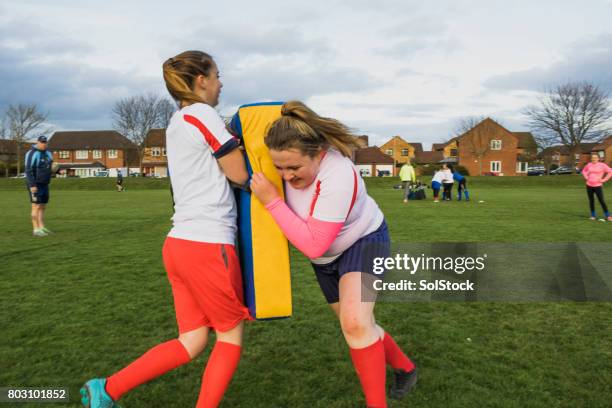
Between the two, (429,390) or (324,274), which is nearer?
(324,274)

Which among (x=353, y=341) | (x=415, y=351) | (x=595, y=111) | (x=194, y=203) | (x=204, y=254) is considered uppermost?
(x=595, y=111)

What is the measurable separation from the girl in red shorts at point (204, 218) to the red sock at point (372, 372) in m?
0.67

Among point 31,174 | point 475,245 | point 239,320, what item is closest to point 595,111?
point 475,245

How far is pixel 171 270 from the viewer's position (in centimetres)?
274

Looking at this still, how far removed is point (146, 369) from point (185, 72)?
1616 millimetres

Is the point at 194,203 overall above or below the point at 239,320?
above

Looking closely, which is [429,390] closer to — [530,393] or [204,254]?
[530,393]

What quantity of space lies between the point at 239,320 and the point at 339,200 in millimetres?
844

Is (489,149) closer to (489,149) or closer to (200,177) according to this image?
(489,149)

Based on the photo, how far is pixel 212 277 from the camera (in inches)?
101

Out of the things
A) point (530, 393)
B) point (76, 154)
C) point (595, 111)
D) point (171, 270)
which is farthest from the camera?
point (76, 154)

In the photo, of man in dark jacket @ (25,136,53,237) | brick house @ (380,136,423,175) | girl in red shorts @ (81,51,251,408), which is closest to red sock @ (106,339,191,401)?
girl in red shorts @ (81,51,251,408)

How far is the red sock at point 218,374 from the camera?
2.62 metres

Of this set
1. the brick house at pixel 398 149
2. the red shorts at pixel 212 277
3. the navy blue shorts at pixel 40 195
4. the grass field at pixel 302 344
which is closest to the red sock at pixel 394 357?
the grass field at pixel 302 344
